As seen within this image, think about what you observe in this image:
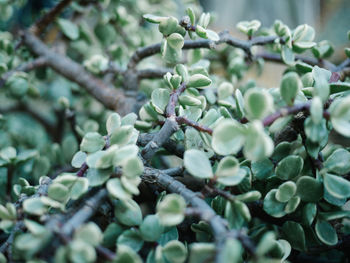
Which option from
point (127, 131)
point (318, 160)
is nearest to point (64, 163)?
point (127, 131)

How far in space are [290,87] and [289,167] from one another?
11 centimetres

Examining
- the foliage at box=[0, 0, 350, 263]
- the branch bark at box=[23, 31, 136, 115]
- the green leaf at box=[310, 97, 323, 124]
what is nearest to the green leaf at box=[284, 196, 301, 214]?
the foliage at box=[0, 0, 350, 263]

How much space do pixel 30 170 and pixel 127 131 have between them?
28cm

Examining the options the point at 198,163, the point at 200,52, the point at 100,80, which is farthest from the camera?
the point at 100,80

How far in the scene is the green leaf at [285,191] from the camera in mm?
359

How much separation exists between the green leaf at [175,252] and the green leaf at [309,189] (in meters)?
0.15

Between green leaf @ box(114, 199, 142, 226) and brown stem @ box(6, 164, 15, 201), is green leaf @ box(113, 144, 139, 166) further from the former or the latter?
brown stem @ box(6, 164, 15, 201)

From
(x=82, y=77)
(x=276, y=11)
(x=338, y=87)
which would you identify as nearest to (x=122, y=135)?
(x=338, y=87)

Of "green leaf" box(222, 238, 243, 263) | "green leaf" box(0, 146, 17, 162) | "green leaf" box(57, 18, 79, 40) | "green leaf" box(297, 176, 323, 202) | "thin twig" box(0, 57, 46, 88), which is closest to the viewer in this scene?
"green leaf" box(222, 238, 243, 263)

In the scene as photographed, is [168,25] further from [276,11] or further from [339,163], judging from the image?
[276,11]

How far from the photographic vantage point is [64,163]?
2.01 feet

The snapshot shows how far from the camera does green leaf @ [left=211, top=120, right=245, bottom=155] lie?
299mm

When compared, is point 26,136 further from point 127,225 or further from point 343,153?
point 343,153

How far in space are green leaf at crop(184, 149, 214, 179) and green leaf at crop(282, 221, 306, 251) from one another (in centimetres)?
14
